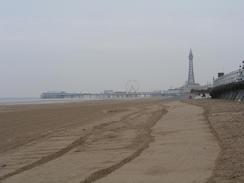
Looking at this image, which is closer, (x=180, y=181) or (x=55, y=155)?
(x=180, y=181)

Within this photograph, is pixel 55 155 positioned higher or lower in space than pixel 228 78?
lower

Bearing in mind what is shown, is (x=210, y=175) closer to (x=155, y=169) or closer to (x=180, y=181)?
(x=180, y=181)

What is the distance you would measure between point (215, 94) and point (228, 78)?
10542 mm

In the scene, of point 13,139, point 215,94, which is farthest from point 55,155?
point 215,94

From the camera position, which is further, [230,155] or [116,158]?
[116,158]

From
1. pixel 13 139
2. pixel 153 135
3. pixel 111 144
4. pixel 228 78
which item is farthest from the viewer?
pixel 228 78

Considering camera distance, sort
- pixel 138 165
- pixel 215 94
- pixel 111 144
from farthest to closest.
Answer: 1. pixel 215 94
2. pixel 111 144
3. pixel 138 165

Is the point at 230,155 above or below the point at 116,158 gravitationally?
above

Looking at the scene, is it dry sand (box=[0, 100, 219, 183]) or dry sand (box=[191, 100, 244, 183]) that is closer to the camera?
dry sand (box=[191, 100, 244, 183])

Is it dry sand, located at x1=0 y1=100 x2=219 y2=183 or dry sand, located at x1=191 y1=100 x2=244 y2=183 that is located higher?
dry sand, located at x1=191 y1=100 x2=244 y2=183

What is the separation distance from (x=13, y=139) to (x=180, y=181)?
33.1 feet

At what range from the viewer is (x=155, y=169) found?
8.63m

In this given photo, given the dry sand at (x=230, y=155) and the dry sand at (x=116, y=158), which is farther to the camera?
the dry sand at (x=116, y=158)

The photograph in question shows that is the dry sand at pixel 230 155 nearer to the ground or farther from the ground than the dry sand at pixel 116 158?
farther from the ground
